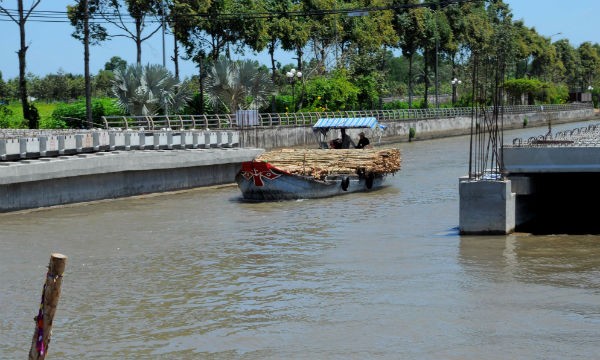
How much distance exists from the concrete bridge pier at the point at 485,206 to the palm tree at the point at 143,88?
32.2 metres

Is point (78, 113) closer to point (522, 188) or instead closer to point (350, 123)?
point (350, 123)

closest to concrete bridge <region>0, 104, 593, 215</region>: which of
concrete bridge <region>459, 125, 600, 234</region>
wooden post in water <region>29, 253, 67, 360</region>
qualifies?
concrete bridge <region>459, 125, 600, 234</region>

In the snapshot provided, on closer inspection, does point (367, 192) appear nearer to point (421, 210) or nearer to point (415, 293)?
point (421, 210)

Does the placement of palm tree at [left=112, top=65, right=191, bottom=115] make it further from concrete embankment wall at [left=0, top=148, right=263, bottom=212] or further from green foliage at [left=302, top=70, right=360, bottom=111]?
green foliage at [left=302, top=70, right=360, bottom=111]

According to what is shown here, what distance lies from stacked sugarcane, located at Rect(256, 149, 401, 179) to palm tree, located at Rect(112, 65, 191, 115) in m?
18.6

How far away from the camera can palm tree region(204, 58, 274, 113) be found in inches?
→ 2410

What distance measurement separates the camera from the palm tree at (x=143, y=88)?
53.2m

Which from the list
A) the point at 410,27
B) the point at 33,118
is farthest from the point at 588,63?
the point at 33,118

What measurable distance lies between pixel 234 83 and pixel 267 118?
3.18m

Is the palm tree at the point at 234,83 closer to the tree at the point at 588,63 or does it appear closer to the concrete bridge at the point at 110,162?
the concrete bridge at the point at 110,162

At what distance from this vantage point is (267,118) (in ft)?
207

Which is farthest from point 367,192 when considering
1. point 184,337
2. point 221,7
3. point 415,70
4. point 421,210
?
point 415,70

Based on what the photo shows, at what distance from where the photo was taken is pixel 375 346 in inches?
564

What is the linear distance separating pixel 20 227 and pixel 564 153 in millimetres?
14202
